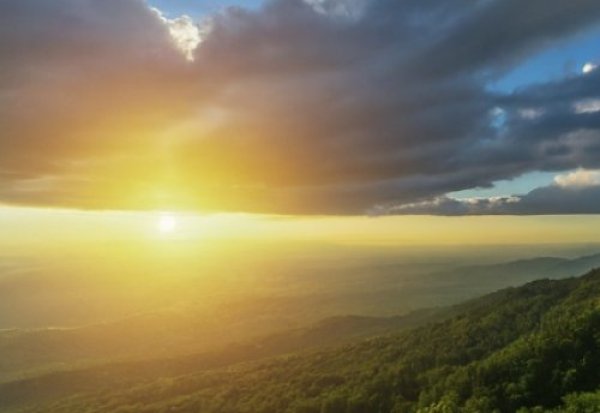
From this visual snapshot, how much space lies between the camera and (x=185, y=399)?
199625 millimetres

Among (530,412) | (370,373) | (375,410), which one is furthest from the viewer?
(370,373)

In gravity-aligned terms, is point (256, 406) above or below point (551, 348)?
below

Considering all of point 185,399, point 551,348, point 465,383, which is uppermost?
point 551,348

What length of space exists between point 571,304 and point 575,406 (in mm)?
104406

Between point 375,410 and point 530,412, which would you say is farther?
point 375,410

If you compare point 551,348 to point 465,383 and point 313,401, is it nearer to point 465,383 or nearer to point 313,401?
point 465,383

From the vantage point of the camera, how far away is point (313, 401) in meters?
154

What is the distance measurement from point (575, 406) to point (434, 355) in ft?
300

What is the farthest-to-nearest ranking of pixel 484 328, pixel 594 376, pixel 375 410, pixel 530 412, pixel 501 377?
pixel 484 328 < pixel 375 410 < pixel 501 377 < pixel 594 376 < pixel 530 412

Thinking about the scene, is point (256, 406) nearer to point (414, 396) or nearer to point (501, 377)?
point (414, 396)

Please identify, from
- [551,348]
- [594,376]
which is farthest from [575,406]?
[551,348]

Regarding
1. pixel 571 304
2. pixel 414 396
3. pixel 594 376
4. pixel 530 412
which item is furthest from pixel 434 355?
pixel 530 412

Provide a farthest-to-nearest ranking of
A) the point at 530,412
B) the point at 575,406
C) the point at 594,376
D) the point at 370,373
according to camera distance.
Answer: the point at 370,373 < the point at 594,376 < the point at 530,412 < the point at 575,406

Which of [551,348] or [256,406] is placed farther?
[256,406]
